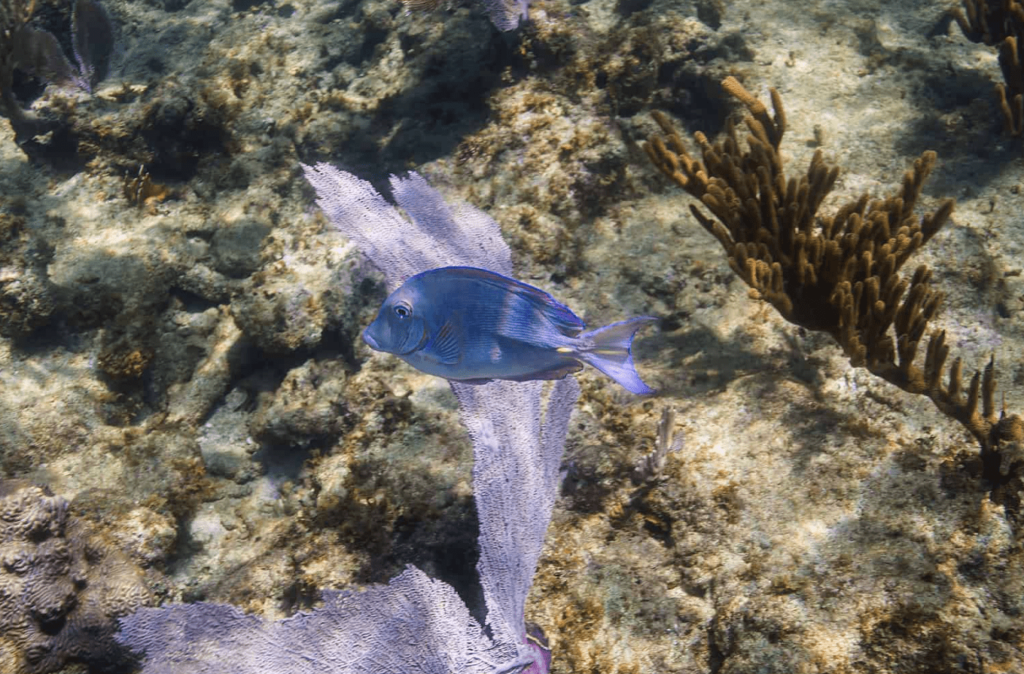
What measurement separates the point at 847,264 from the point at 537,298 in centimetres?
143

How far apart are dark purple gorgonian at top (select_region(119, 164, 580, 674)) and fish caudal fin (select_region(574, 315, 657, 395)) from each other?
64cm

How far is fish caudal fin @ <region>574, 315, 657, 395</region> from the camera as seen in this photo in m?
1.74

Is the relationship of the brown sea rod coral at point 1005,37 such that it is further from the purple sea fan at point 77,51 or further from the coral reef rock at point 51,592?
the purple sea fan at point 77,51

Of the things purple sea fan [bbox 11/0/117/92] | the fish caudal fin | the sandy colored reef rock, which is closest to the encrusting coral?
the sandy colored reef rock

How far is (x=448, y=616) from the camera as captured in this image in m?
2.19

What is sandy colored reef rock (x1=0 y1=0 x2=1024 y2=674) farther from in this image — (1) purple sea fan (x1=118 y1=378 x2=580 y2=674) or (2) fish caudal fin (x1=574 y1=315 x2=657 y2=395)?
(2) fish caudal fin (x1=574 y1=315 x2=657 y2=395)

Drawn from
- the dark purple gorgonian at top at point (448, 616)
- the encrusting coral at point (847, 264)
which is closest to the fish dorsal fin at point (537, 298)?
the dark purple gorgonian at top at point (448, 616)

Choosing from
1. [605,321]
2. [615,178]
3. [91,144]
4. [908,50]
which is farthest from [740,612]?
[91,144]

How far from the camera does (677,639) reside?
2072 mm

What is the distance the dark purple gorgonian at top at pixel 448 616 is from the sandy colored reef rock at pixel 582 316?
0.69 ft

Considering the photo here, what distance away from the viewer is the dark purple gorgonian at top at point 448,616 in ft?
7.09

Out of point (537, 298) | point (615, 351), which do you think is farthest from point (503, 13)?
point (615, 351)

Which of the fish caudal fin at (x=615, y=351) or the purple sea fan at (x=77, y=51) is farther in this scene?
the purple sea fan at (x=77, y=51)

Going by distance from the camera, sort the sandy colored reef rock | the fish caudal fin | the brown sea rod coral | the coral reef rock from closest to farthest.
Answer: the fish caudal fin
the sandy colored reef rock
the coral reef rock
the brown sea rod coral
